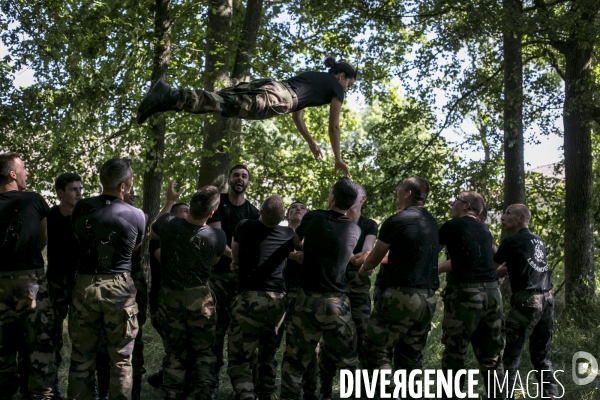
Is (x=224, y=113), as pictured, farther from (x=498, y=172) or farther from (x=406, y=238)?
(x=498, y=172)

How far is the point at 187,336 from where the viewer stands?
19.4 feet

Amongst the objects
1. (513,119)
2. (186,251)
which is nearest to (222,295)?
(186,251)

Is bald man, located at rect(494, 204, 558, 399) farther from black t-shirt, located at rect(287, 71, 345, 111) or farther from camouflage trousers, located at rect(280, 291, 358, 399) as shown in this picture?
black t-shirt, located at rect(287, 71, 345, 111)

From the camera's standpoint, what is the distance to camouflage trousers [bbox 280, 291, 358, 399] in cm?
Answer: 545

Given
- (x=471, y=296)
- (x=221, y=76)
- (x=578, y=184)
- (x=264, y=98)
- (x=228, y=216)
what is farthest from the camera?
(x=221, y=76)

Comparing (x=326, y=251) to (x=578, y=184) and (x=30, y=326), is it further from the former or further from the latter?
(x=578, y=184)

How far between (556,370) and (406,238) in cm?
343

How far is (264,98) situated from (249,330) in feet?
6.72

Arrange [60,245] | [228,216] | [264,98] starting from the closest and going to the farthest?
[264,98] → [60,245] → [228,216]

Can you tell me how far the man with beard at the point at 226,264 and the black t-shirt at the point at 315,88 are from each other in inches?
41.2

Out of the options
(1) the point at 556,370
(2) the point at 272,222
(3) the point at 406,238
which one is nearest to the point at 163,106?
(2) the point at 272,222

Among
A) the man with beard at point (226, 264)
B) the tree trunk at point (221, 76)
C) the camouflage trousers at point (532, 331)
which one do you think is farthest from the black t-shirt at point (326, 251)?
the tree trunk at point (221, 76)

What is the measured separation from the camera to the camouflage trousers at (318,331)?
215 inches

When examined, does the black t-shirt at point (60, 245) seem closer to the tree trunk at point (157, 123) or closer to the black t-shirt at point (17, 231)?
the black t-shirt at point (17, 231)
